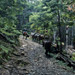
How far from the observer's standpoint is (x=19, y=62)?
7.14 m

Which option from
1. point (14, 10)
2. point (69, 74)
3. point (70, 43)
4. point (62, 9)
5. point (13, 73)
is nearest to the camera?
point (13, 73)

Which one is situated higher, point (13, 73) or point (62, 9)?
point (62, 9)

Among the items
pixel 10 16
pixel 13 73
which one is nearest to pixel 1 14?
pixel 10 16

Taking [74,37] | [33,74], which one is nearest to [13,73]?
[33,74]

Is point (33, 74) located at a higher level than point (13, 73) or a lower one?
→ lower

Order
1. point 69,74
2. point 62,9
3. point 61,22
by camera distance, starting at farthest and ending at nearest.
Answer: point 61,22, point 62,9, point 69,74

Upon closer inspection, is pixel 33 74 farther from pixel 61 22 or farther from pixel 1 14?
pixel 61 22

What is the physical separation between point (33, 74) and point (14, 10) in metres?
4.10

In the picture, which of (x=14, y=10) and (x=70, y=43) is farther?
(x=70, y=43)

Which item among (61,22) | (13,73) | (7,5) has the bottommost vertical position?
(13,73)

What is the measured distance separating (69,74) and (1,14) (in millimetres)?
5804

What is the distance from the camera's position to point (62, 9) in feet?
33.2

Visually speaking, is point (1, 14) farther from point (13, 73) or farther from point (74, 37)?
point (74, 37)

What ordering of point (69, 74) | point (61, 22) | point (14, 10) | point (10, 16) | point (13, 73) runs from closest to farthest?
point (13, 73)
point (10, 16)
point (14, 10)
point (69, 74)
point (61, 22)
